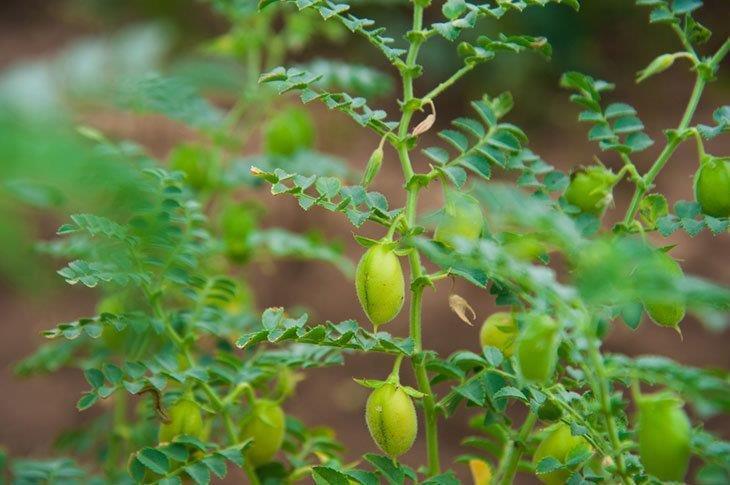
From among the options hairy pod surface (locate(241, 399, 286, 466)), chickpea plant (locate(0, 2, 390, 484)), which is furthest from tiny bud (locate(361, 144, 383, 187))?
hairy pod surface (locate(241, 399, 286, 466))

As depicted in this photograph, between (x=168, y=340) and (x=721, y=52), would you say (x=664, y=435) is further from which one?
(x=168, y=340)

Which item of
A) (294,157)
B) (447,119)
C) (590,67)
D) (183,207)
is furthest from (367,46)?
(183,207)

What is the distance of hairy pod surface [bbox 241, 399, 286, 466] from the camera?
2.60 feet

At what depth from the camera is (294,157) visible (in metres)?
1.28

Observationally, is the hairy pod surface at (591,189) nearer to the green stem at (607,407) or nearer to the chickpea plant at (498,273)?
the chickpea plant at (498,273)

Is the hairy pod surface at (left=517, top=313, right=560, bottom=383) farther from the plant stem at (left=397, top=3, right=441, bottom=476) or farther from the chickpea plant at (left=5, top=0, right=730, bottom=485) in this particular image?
the plant stem at (left=397, top=3, right=441, bottom=476)

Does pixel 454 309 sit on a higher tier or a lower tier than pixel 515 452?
higher

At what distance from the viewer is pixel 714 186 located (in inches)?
27.4

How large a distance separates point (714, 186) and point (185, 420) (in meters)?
0.43

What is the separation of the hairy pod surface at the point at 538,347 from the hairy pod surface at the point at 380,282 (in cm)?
15

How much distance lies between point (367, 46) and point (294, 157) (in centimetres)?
176

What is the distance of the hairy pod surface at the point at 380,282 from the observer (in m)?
0.66

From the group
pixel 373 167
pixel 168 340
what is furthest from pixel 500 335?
pixel 168 340

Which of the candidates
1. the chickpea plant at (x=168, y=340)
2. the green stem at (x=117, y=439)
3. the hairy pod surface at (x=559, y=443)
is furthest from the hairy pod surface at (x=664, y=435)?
the green stem at (x=117, y=439)
